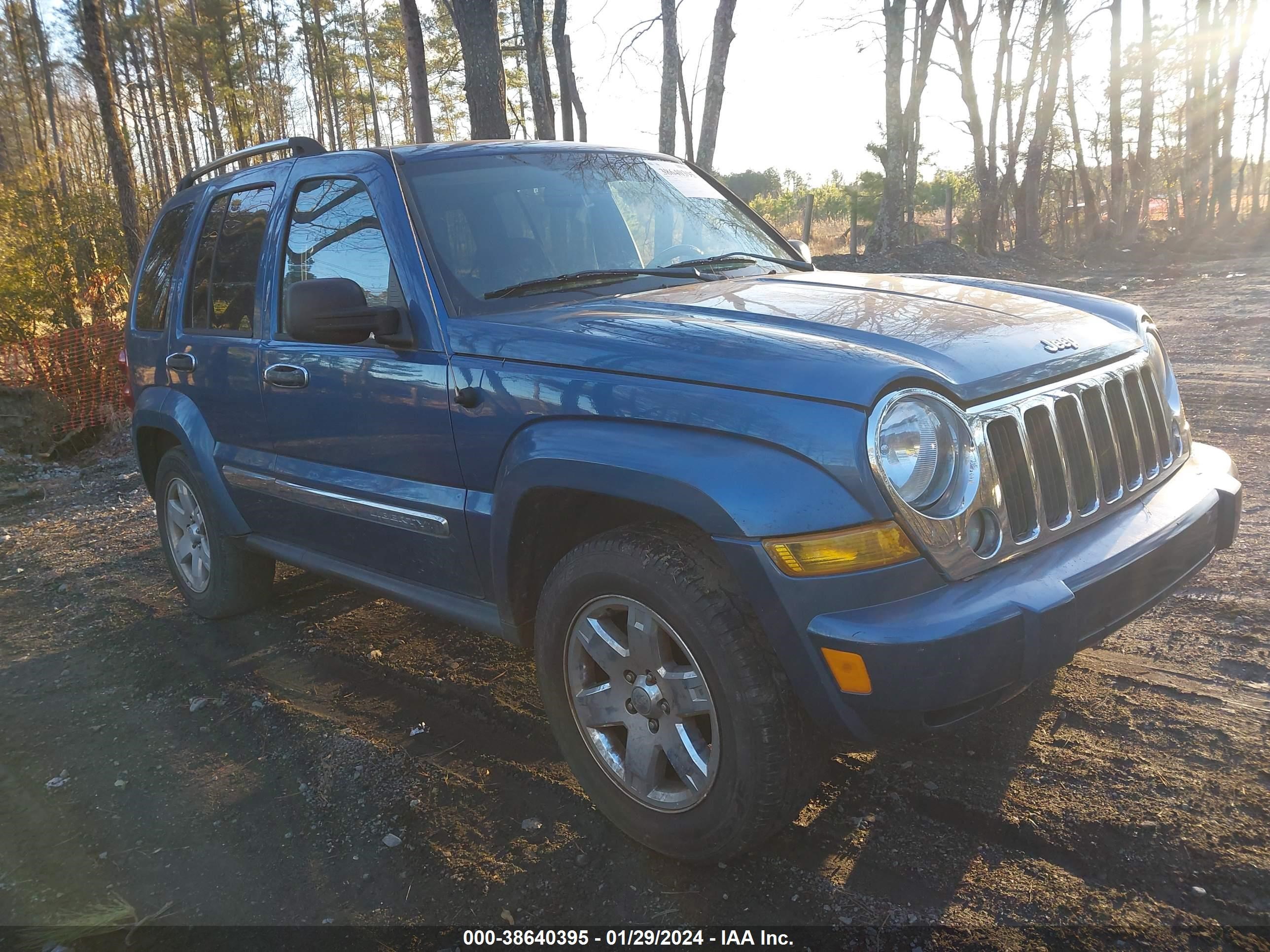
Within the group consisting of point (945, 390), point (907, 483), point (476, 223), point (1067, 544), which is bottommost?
point (1067, 544)

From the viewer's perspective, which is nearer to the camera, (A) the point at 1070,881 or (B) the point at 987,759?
(A) the point at 1070,881

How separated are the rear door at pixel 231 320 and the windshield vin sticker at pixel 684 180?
62.0 inches

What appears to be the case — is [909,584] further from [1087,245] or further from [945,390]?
[1087,245]

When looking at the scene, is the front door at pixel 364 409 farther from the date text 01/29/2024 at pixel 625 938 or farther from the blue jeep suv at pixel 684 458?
the date text 01/29/2024 at pixel 625 938

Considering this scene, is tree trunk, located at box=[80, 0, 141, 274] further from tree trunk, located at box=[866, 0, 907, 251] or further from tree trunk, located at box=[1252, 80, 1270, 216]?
tree trunk, located at box=[1252, 80, 1270, 216]

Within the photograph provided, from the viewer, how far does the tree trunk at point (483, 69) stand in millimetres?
10367

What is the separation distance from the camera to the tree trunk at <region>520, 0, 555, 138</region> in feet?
49.7

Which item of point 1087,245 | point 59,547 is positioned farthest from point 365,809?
point 1087,245

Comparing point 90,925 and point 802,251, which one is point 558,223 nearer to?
point 802,251

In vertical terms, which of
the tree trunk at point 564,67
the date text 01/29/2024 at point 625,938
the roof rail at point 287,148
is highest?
the tree trunk at point 564,67

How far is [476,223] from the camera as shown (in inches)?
127

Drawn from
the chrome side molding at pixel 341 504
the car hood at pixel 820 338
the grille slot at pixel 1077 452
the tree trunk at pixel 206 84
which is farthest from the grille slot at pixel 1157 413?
the tree trunk at pixel 206 84

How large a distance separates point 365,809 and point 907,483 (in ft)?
6.50

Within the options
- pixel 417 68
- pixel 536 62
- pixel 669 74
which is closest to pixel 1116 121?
pixel 669 74
